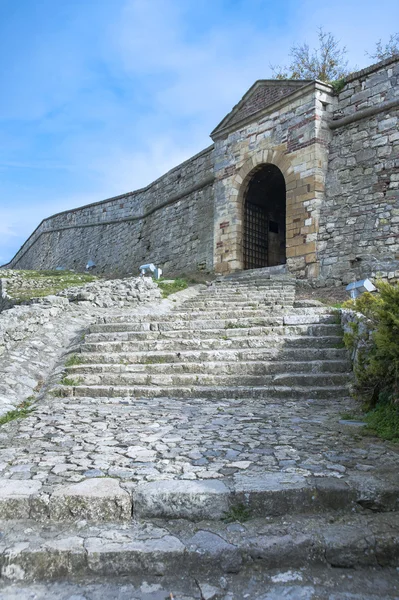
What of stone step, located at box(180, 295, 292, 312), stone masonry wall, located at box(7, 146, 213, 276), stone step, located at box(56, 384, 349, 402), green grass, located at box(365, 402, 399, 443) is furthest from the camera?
stone masonry wall, located at box(7, 146, 213, 276)

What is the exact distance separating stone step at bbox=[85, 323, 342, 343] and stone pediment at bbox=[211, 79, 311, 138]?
7031 mm

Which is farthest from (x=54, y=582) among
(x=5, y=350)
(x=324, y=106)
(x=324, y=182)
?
(x=324, y=106)

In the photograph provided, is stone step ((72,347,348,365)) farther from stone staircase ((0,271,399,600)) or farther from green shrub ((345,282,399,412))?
green shrub ((345,282,399,412))

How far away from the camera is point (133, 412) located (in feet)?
14.1

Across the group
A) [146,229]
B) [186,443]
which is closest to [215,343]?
[186,443]

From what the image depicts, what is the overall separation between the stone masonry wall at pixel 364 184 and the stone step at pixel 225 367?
4.60m

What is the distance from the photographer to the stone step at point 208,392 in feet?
15.7

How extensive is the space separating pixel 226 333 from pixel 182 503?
13.4 feet

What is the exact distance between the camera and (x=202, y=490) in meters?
2.35

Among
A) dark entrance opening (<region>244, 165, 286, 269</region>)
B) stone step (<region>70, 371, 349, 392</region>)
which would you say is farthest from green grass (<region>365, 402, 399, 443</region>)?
dark entrance opening (<region>244, 165, 286, 269</region>)

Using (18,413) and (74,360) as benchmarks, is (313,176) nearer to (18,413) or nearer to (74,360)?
(74,360)

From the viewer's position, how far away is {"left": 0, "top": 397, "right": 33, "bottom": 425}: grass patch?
13.5 ft

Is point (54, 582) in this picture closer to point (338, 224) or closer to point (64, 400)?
Answer: point (64, 400)

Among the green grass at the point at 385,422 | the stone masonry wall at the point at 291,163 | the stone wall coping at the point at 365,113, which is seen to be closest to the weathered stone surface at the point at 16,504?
the green grass at the point at 385,422
